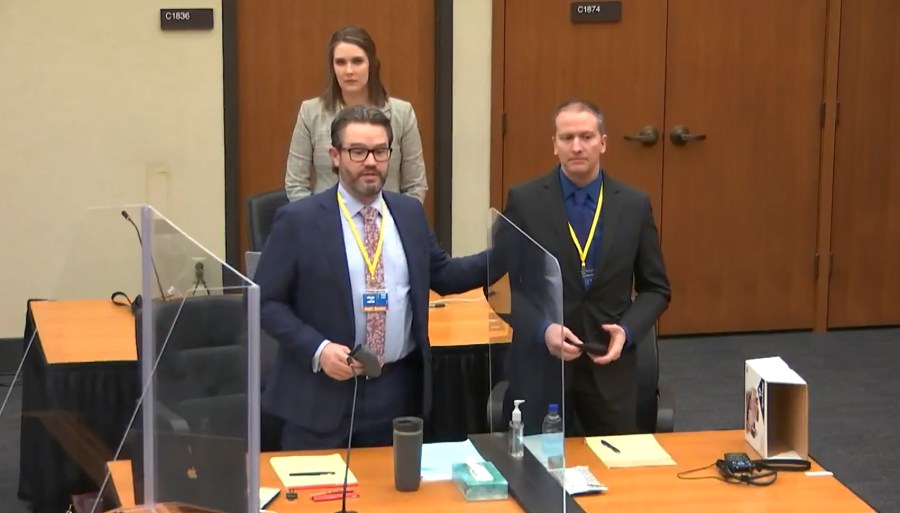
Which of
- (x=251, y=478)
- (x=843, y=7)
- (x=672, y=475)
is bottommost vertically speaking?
(x=672, y=475)

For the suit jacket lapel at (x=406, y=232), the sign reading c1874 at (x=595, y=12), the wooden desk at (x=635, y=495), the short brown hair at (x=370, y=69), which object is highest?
the sign reading c1874 at (x=595, y=12)

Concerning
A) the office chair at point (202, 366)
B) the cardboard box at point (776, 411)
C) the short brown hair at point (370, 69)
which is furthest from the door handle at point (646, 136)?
the office chair at point (202, 366)

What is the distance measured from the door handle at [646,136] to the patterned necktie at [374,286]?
3462 mm

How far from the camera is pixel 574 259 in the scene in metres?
3.54

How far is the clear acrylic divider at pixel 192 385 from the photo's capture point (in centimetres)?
206

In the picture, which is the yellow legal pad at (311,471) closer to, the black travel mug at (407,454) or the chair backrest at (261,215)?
the black travel mug at (407,454)

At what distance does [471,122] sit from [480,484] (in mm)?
3680

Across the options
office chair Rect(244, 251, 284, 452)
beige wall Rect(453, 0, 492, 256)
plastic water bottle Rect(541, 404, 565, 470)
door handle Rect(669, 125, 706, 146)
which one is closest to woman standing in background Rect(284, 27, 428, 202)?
office chair Rect(244, 251, 284, 452)

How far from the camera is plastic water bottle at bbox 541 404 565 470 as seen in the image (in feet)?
9.37

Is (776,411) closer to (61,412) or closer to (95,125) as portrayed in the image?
(61,412)

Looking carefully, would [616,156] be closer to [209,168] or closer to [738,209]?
[738,209]

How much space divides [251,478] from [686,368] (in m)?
4.50

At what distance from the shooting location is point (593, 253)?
356 cm

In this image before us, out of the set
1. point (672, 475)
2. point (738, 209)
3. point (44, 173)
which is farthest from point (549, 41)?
point (672, 475)
